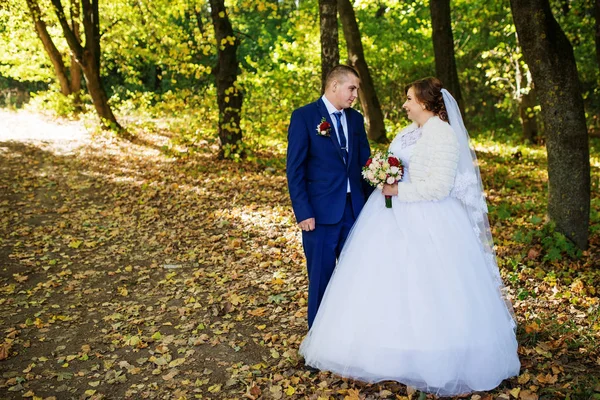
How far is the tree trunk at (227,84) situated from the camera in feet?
38.6

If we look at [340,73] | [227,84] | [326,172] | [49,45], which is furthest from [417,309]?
[49,45]

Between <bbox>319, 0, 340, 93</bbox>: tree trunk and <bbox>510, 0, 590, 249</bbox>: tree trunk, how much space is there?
10.7 ft

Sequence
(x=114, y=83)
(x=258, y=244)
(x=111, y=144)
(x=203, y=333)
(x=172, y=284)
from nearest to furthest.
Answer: (x=203, y=333) < (x=172, y=284) < (x=258, y=244) < (x=111, y=144) < (x=114, y=83)

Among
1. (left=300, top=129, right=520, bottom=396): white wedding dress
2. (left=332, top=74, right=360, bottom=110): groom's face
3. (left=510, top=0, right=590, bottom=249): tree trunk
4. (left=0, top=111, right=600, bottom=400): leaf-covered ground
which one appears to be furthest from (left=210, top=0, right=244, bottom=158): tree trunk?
(left=300, top=129, right=520, bottom=396): white wedding dress

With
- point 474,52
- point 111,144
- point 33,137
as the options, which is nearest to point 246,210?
point 111,144

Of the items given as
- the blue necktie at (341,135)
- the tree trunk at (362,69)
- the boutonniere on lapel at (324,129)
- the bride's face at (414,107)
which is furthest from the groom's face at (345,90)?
the tree trunk at (362,69)

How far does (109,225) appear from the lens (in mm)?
9391

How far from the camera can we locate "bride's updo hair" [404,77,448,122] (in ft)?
13.7

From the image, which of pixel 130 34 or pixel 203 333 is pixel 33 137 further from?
pixel 203 333

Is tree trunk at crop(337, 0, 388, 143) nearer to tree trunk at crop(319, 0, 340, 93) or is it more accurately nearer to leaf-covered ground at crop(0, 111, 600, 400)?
leaf-covered ground at crop(0, 111, 600, 400)

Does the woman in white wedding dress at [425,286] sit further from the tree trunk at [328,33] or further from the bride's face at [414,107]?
the tree trunk at [328,33]

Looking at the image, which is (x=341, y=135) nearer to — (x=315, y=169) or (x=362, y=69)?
(x=315, y=169)

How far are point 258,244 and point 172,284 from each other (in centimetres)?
167

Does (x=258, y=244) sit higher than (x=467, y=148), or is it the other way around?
(x=467, y=148)
